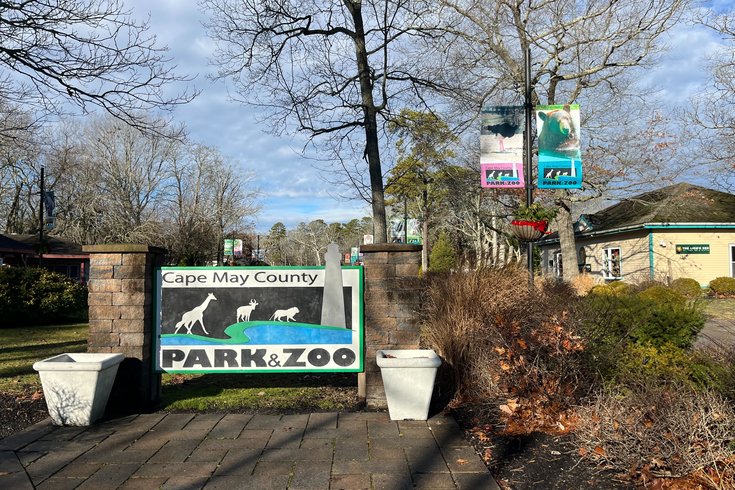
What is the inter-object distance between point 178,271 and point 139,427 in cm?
Answer: 165

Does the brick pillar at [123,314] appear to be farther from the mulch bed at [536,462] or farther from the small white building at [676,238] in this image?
the small white building at [676,238]

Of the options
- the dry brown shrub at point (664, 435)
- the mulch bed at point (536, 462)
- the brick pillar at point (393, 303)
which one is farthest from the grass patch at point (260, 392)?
the dry brown shrub at point (664, 435)

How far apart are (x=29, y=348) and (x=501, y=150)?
983 cm

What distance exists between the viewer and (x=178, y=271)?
5.55 meters

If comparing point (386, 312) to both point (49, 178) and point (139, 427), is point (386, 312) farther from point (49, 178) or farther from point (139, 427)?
point (49, 178)

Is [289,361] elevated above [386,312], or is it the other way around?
[386,312]

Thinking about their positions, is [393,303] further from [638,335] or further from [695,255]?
[695,255]

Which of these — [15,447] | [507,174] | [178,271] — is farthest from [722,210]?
[15,447]

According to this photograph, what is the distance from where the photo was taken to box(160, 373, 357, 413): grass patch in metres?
5.34

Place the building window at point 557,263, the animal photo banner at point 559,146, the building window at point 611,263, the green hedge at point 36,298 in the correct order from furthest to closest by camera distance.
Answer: the building window at point 557,263, the building window at point 611,263, the green hedge at point 36,298, the animal photo banner at point 559,146

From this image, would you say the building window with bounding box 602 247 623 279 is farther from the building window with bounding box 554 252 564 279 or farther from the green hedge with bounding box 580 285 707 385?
the green hedge with bounding box 580 285 707 385

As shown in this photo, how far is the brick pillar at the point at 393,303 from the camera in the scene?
17.7 feet

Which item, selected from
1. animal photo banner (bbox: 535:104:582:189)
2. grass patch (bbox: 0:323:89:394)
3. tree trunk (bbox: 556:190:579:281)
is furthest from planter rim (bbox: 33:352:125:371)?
tree trunk (bbox: 556:190:579:281)

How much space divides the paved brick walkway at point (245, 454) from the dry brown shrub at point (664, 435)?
0.90 m
